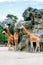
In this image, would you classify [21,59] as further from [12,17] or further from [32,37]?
[12,17]

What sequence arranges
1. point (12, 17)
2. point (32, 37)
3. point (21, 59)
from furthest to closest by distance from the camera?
point (12, 17) → point (32, 37) → point (21, 59)

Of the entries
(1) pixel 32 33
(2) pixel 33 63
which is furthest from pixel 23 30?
(2) pixel 33 63

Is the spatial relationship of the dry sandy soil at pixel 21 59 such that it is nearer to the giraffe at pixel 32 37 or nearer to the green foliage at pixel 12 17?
the giraffe at pixel 32 37

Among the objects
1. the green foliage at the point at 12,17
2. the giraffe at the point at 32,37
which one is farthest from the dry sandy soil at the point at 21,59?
the green foliage at the point at 12,17

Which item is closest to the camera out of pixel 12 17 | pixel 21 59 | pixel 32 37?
pixel 21 59

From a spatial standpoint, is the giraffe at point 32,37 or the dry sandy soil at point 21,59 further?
the giraffe at point 32,37

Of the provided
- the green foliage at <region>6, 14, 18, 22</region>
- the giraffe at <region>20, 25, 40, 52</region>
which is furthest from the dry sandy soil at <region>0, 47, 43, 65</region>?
the green foliage at <region>6, 14, 18, 22</region>

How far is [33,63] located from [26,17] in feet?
21.3

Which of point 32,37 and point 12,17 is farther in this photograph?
point 12,17

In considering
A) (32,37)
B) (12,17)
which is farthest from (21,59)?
(12,17)

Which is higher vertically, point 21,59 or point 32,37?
point 32,37

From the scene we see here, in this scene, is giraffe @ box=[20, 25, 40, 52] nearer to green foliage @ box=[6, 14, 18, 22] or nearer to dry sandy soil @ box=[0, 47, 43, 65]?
dry sandy soil @ box=[0, 47, 43, 65]

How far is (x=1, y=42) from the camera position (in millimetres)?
29719

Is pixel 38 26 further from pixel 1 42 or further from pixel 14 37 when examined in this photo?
pixel 1 42
